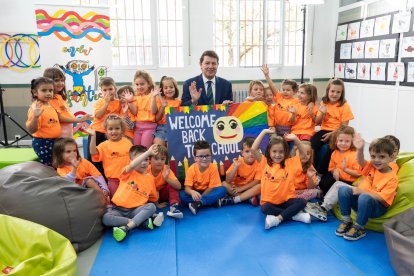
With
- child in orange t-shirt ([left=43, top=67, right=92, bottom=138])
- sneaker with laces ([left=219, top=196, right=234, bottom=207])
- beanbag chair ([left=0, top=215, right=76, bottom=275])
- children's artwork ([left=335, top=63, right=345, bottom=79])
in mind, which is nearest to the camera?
beanbag chair ([left=0, top=215, right=76, bottom=275])

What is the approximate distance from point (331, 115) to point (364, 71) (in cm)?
266

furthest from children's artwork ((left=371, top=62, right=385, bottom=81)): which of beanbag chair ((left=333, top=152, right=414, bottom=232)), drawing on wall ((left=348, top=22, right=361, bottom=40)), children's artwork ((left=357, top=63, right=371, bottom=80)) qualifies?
beanbag chair ((left=333, top=152, right=414, bottom=232))

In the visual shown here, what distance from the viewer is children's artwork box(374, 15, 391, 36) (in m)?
5.40

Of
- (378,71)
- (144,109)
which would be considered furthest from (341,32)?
(144,109)

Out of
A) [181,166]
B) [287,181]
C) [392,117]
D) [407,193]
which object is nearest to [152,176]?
[181,166]

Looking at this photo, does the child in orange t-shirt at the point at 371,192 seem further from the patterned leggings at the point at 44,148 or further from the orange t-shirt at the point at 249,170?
the patterned leggings at the point at 44,148

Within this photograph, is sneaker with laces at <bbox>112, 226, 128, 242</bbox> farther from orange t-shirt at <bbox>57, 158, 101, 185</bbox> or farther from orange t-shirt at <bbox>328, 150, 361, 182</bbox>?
orange t-shirt at <bbox>328, 150, 361, 182</bbox>

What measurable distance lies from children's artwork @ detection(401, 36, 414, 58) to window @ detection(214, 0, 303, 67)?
255 cm

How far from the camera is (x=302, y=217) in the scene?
9.89 feet

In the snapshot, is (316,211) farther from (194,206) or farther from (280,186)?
(194,206)

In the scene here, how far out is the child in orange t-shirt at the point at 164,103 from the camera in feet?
12.7

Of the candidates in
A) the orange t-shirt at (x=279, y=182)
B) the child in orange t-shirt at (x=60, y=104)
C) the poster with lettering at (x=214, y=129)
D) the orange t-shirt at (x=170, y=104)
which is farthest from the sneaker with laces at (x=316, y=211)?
the child in orange t-shirt at (x=60, y=104)

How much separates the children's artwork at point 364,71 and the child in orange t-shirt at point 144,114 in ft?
13.6

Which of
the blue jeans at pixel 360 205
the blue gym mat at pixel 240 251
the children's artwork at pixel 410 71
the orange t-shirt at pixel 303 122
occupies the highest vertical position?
the children's artwork at pixel 410 71
